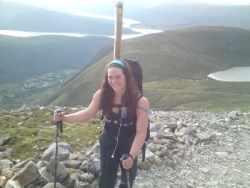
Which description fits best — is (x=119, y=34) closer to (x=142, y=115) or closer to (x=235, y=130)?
(x=142, y=115)

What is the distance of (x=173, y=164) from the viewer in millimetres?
14500

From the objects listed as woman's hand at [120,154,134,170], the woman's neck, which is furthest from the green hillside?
woman's hand at [120,154,134,170]

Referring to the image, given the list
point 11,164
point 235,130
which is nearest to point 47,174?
point 11,164

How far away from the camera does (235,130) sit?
21141mm

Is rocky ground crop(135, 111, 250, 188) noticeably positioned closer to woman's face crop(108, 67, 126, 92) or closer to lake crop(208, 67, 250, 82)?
woman's face crop(108, 67, 126, 92)

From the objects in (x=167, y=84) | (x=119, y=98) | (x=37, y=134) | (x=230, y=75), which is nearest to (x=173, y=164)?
(x=119, y=98)

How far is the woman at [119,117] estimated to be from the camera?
7664 millimetres

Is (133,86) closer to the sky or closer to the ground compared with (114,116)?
closer to the sky

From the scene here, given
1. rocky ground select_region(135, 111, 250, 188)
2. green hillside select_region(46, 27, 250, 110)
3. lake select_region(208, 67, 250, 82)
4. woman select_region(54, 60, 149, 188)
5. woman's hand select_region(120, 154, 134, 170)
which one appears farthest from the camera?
lake select_region(208, 67, 250, 82)

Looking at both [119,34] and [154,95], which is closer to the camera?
[119,34]

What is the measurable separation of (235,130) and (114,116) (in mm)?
14716

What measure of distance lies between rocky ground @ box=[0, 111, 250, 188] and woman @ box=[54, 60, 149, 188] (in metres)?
2.51

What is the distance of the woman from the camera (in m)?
7.66

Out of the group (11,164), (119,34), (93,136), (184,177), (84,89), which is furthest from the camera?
(84,89)
